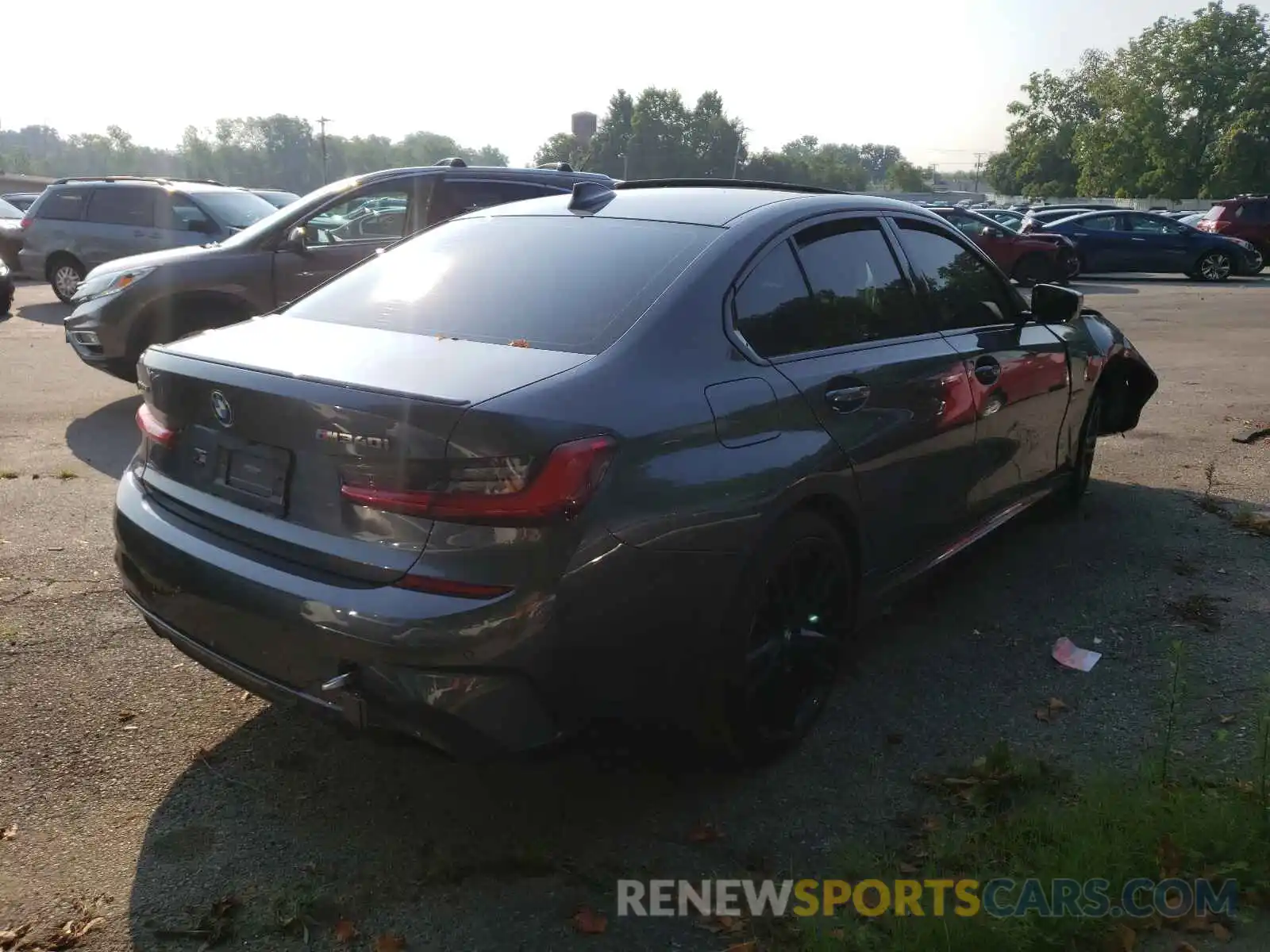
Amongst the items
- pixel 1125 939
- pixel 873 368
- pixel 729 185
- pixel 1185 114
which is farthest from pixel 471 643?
pixel 1185 114

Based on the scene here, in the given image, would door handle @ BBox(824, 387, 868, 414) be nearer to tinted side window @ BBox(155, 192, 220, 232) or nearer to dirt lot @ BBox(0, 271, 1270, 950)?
dirt lot @ BBox(0, 271, 1270, 950)

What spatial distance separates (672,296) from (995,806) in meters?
1.74

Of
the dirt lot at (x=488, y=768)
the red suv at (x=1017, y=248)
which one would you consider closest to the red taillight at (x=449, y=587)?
the dirt lot at (x=488, y=768)

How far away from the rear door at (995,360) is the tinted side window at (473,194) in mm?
4268

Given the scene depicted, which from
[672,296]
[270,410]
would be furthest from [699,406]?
[270,410]

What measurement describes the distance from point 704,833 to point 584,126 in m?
125

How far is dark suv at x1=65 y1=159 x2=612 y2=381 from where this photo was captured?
786 cm

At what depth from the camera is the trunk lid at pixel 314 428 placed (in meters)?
2.66

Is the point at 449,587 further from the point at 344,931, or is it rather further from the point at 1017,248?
the point at 1017,248

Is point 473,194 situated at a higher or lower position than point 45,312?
higher

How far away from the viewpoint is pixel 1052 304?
16.9 feet

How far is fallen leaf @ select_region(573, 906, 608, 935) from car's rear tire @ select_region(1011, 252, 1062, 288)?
21.1 m

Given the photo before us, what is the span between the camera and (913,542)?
13.2ft

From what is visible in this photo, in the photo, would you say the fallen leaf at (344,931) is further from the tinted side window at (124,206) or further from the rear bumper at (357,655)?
the tinted side window at (124,206)
